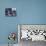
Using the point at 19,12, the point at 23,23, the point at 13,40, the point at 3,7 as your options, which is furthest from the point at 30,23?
the point at 3,7

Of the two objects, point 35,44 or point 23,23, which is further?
point 23,23

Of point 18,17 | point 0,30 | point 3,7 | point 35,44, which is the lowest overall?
point 35,44

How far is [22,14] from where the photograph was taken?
303 centimetres

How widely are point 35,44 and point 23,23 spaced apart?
1.94 ft

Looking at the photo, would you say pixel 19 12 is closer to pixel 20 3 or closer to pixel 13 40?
pixel 20 3

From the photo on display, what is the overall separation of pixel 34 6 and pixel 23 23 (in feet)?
1.65

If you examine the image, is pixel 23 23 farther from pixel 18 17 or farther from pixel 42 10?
pixel 42 10

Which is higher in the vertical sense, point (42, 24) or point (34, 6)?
point (34, 6)

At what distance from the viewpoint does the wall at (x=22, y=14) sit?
9.89 ft

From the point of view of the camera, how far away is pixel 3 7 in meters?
3.02

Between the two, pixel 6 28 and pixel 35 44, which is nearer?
pixel 35 44

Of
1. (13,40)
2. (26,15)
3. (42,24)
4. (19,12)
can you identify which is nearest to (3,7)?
(19,12)

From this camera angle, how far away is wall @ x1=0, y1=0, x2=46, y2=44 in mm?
3014

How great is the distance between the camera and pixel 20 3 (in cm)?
302
